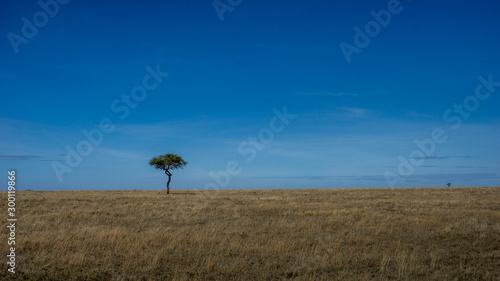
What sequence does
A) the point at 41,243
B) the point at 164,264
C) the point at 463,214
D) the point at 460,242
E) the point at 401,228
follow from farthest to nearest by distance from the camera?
the point at 463,214
the point at 401,228
the point at 460,242
the point at 41,243
the point at 164,264

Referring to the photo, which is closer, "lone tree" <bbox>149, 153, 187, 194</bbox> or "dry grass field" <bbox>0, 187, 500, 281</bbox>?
"dry grass field" <bbox>0, 187, 500, 281</bbox>

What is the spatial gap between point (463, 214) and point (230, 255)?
18.0 meters

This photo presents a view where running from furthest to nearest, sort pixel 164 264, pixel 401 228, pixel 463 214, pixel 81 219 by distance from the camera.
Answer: pixel 463 214, pixel 81 219, pixel 401 228, pixel 164 264

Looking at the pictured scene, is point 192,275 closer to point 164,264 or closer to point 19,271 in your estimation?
point 164,264

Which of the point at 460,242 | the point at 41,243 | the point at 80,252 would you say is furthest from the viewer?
the point at 460,242

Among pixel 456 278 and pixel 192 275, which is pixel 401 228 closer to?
pixel 456 278

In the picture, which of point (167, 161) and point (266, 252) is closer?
point (266, 252)

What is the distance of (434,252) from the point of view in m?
11.5

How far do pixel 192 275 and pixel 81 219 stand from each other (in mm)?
13332

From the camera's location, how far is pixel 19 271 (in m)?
9.17

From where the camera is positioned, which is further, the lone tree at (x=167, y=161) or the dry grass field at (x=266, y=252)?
the lone tree at (x=167, y=161)

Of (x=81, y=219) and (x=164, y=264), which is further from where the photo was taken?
(x=81, y=219)

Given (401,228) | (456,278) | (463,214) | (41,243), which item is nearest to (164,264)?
(41,243)

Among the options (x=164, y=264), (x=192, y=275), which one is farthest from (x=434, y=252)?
(x=164, y=264)
